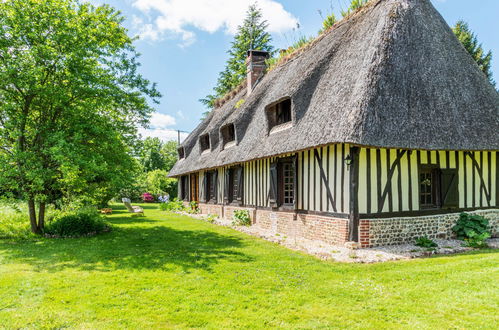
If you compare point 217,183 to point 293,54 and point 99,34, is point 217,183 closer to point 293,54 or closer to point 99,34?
point 293,54

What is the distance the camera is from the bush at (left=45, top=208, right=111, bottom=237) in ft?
34.0

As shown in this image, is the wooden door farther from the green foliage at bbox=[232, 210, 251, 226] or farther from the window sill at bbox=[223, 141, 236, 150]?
the green foliage at bbox=[232, 210, 251, 226]

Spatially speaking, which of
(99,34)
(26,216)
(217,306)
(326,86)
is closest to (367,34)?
(326,86)

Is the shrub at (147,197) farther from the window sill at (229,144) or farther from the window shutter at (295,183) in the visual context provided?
the window shutter at (295,183)

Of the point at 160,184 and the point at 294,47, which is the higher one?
the point at 294,47

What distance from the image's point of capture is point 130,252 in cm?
798

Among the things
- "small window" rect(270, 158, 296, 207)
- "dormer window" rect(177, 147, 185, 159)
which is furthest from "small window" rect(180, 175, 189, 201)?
"small window" rect(270, 158, 296, 207)

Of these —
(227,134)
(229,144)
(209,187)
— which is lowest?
(209,187)

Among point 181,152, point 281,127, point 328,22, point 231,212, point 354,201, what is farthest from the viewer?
point 181,152

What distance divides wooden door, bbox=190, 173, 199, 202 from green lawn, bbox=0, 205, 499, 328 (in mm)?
13019

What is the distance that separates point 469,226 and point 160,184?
1004 inches

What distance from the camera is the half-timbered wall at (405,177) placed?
26.3 ft

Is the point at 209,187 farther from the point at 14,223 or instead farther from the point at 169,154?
the point at 169,154

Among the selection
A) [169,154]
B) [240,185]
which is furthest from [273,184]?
[169,154]
